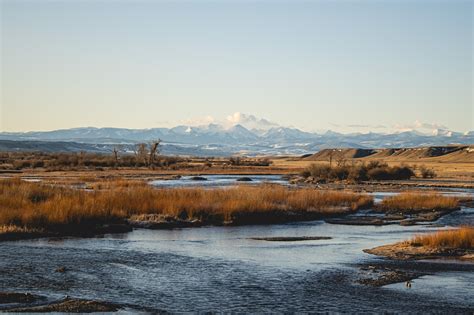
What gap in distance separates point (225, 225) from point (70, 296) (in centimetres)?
1841

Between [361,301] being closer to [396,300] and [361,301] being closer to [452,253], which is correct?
[396,300]

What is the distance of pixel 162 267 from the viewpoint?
2341cm

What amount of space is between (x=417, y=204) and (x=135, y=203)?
20.5m

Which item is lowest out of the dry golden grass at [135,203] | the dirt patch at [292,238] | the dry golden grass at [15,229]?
the dirt patch at [292,238]

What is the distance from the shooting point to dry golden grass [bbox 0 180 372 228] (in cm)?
3262

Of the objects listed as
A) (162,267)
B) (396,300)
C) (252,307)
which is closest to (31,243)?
(162,267)

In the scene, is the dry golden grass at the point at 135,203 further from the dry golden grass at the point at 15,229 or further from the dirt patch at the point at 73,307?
the dirt patch at the point at 73,307

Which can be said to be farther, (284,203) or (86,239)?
(284,203)

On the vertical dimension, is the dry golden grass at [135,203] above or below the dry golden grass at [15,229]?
above

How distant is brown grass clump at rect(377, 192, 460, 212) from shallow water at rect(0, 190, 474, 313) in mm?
15152

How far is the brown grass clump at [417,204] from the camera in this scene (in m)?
45.8

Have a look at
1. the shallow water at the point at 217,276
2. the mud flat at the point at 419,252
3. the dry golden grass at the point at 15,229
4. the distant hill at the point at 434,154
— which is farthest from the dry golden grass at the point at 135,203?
the distant hill at the point at 434,154

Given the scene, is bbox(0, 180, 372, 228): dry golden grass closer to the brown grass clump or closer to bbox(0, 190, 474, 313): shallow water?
the brown grass clump

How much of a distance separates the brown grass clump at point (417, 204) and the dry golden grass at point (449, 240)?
1693 cm
